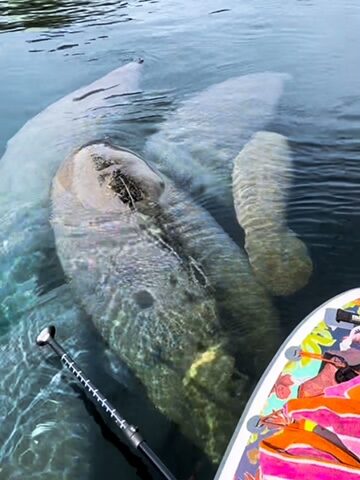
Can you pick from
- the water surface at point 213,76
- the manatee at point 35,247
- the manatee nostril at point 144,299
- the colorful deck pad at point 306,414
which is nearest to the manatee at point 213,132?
the water surface at point 213,76

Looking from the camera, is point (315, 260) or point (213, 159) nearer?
point (315, 260)

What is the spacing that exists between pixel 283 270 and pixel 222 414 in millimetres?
2221

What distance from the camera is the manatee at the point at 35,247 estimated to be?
4.77m

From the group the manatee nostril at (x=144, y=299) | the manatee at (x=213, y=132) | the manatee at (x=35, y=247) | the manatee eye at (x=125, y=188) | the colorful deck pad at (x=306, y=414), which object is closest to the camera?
the colorful deck pad at (x=306, y=414)

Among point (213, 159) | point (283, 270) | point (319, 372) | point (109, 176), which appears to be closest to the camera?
point (319, 372)

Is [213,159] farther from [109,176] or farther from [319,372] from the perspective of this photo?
[319,372]

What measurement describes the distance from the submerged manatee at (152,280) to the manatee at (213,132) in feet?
1.95

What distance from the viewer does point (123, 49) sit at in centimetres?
1593

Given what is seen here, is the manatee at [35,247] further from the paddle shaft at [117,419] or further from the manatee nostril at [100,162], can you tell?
the manatee nostril at [100,162]

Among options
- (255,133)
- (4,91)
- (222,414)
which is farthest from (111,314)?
(4,91)

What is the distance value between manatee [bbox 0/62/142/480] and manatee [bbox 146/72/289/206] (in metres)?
1.46

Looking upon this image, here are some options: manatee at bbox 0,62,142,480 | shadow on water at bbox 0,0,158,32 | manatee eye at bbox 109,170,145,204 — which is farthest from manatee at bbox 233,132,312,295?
shadow on water at bbox 0,0,158,32

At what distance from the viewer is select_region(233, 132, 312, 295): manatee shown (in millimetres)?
6430

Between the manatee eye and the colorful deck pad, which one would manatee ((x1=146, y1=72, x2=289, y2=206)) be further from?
the colorful deck pad
